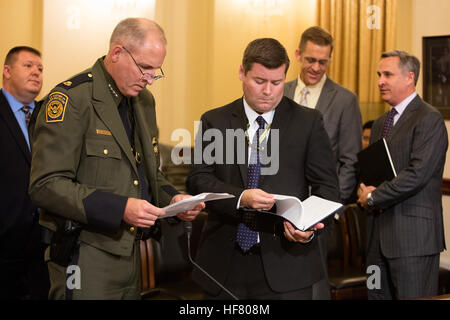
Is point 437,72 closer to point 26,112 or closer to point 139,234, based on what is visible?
point 26,112

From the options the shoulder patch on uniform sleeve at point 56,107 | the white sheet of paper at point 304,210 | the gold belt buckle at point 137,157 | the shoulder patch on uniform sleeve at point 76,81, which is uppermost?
the shoulder patch on uniform sleeve at point 76,81

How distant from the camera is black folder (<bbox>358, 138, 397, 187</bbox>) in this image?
326 centimetres

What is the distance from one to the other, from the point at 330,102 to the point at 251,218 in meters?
1.35

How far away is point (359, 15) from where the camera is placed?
558cm

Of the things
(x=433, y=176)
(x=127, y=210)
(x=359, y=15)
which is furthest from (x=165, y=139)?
(x=127, y=210)

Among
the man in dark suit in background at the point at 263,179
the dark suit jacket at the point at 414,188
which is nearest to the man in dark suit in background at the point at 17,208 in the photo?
the man in dark suit in background at the point at 263,179

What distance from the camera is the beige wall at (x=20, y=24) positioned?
16.1 feet

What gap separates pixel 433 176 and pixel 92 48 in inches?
125

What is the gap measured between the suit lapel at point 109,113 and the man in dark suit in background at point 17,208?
1.60 metres

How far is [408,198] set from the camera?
3361mm

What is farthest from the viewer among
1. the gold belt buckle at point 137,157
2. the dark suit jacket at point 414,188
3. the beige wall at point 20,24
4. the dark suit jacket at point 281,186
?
the beige wall at point 20,24

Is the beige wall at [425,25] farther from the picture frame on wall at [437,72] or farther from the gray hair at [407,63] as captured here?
the gray hair at [407,63]

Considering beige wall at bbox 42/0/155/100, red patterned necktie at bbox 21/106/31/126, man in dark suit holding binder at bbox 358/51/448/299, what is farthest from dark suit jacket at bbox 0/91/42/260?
man in dark suit holding binder at bbox 358/51/448/299

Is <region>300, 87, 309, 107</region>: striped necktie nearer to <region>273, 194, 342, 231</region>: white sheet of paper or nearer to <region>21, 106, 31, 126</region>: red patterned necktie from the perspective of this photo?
<region>273, 194, 342, 231</region>: white sheet of paper
